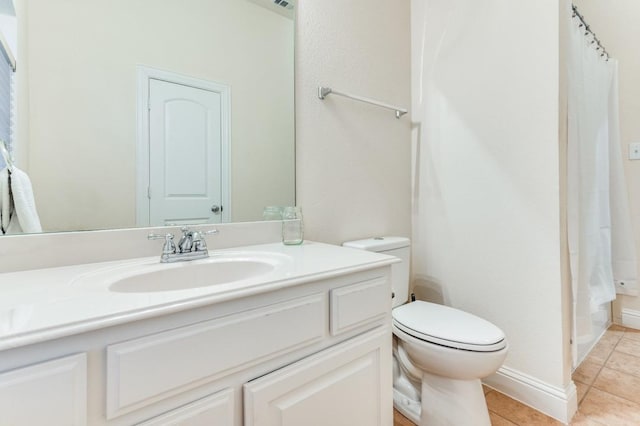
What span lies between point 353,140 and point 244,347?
1.16m

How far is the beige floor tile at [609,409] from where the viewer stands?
122cm

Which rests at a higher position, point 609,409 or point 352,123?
point 352,123

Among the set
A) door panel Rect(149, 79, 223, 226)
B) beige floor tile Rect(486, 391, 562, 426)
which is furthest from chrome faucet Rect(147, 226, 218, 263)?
beige floor tile Rect(486, 391, 562, 426)

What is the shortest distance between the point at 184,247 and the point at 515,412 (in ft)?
5.04

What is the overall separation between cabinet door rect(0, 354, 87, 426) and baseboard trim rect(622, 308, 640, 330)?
9.91 ft

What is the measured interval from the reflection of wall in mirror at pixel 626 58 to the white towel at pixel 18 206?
3.14 meters

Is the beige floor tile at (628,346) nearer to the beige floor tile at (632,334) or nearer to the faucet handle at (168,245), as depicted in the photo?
the beige floor tile at (632,334)

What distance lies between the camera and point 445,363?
1070 millimetres

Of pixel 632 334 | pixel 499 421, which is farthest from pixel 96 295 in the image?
pixel 632 334

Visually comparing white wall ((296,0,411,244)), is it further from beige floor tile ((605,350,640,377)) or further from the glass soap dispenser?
beige floor tile ((605,350,640,377))

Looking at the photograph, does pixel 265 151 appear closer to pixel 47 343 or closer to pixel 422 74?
pixel 47 343

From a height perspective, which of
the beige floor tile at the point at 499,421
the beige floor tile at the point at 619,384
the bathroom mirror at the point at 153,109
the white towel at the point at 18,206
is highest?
the bathroom mirror at the point at 153,109

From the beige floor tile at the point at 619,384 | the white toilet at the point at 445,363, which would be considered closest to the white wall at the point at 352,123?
the white toilet at the point at 445,363

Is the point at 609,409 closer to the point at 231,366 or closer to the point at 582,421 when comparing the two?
the point at 582,421
